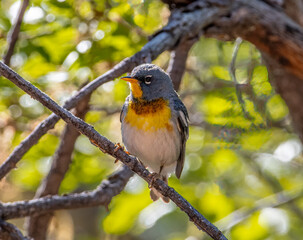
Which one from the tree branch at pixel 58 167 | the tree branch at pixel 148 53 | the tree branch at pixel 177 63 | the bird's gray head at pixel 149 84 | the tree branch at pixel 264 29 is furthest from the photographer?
the tree branch at pixel 264 29

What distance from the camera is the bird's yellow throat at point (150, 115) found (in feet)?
11.1

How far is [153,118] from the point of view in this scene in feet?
11.1

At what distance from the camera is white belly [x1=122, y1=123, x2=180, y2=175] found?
340cm

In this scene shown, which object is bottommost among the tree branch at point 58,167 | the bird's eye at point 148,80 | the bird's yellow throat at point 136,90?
the tree branch at point 58,167

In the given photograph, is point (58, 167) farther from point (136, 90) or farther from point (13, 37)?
point (13, 37)

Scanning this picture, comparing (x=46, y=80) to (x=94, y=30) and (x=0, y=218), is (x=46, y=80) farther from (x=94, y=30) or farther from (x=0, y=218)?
(x=0, y=218)

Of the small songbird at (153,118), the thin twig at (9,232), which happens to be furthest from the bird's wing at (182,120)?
the thin twig at (9,232)

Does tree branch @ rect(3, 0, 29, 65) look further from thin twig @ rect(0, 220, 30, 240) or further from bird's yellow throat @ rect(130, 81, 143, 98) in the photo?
thin twig @ rect(0, 220, 30, 240)

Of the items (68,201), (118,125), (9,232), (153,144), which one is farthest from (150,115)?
(118,125)

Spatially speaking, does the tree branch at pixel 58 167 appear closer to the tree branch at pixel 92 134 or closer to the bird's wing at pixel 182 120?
the bird's wing at pixel 182 120

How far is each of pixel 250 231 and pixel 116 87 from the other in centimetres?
197

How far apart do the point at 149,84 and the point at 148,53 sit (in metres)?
0.25

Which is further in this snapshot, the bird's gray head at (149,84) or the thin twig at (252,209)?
the thin twig at (252,209)

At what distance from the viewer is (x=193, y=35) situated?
4.09m
